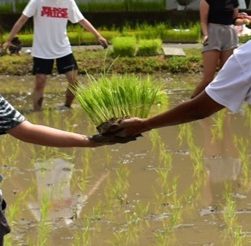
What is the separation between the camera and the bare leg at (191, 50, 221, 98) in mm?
7562

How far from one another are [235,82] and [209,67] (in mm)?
5038

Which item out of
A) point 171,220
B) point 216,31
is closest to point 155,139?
point 216,31

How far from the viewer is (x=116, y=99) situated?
11.0ft

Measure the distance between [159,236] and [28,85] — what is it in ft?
19.2

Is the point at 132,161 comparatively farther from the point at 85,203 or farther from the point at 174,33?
the point at 174,33

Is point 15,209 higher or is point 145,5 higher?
point 15,209

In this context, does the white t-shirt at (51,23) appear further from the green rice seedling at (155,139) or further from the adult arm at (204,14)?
the green rice seedling at (155,139)

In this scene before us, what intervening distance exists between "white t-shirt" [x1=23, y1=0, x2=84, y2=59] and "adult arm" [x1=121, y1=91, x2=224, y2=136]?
15.3 feet

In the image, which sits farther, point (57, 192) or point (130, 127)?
point (57, 192)

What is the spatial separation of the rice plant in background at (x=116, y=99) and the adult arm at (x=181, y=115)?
148 mm

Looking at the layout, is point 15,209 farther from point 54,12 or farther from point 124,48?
point 124,48

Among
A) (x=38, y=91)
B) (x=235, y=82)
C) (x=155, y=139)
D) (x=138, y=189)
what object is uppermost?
(x=235, y=82)

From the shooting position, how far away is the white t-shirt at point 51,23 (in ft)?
25.2

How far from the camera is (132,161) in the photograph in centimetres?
581
